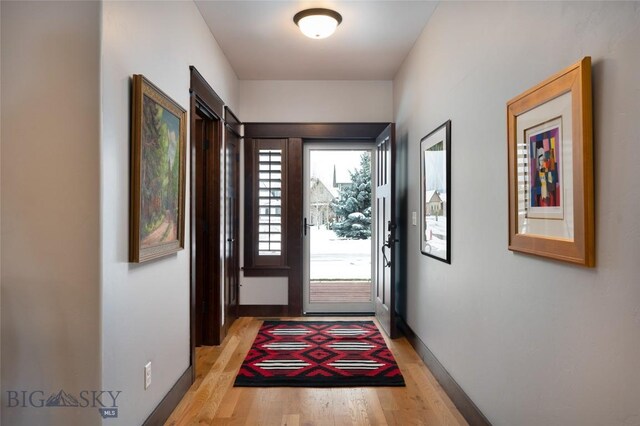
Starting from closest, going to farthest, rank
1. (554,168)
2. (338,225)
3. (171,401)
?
(554,168), (171,401), (338,225)

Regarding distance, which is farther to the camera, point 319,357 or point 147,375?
point 319,357

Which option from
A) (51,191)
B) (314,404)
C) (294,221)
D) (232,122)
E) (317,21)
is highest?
(317,21)

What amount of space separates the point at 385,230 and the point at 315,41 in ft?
6.31

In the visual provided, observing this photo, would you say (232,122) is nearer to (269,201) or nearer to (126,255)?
(269,201)

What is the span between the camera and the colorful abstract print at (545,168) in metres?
1.43

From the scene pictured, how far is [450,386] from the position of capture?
2.56 metres

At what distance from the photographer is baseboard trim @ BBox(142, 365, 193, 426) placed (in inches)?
83.4

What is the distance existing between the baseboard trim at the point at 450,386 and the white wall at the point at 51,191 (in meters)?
1.85

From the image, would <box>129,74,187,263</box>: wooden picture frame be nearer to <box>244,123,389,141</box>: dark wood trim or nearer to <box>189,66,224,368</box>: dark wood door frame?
<box>189,66,224,368</box>: dark wood door frame

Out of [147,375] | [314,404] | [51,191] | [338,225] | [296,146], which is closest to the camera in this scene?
[51,191]

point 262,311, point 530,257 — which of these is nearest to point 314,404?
point 530,257

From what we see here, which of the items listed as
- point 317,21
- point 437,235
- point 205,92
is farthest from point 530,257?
point 205,92

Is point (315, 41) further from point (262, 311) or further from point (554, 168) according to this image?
point (262, 311)

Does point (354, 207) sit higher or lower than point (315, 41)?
lower
